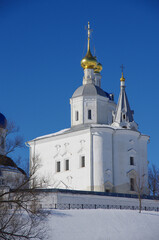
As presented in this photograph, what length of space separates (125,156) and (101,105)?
5158 mm

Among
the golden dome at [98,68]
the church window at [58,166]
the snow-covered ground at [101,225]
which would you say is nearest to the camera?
the snow-covered ground at [101,225]

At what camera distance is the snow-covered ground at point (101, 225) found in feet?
81.6

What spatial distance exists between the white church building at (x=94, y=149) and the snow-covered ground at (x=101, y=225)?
7.48 m

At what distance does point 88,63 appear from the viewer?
41.6 m

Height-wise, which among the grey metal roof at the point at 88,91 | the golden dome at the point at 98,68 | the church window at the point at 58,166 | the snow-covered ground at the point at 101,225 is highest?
the golden dome at the point at 98,68

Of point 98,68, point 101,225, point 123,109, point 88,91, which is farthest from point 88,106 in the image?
point 101,225

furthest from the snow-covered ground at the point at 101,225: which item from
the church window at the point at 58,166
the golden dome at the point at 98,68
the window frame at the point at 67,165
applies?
the golden dome at the point at 98,68

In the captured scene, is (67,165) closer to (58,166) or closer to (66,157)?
(66,157)

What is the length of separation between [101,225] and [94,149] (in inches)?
436


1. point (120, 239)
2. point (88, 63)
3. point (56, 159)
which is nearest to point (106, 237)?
point (120, 239)

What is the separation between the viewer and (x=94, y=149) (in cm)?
3716

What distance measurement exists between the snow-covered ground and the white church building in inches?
294

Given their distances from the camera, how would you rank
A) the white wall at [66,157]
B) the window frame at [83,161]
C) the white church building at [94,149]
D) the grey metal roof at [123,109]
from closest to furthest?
the white church building at [94,149] < the white wall at [66,157] < the window frame at [83,161] < the grey metal roof at [123,109]

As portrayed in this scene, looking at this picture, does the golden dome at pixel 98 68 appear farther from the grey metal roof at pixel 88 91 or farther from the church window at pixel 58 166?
A: the church window at pixel 58 166
